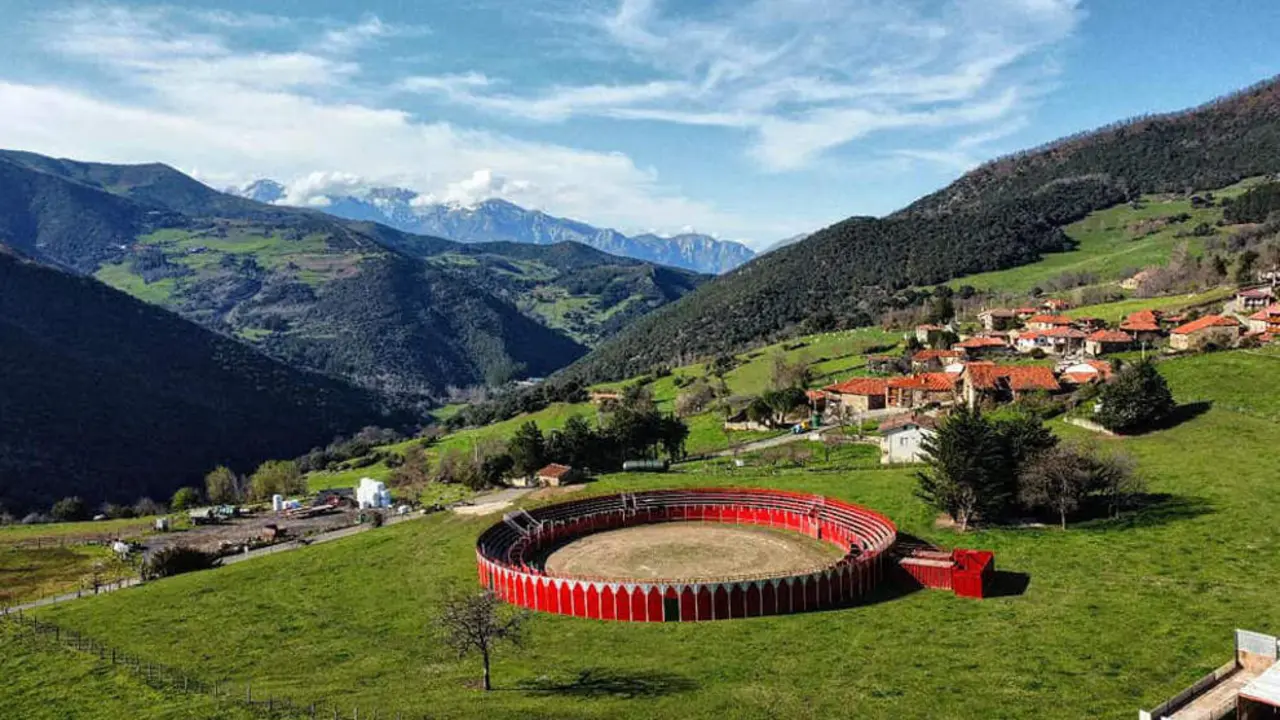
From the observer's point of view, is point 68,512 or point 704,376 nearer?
point 68,512

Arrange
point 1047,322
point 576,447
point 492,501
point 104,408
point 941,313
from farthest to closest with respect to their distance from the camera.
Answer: point 104,408, point 941,313, point 1047,322, point 576,447, point 492,501

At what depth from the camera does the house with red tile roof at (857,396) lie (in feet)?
330

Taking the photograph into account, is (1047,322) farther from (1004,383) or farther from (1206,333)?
(1004,383)

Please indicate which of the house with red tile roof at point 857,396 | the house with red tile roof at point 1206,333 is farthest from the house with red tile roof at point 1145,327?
the house with red tile roof at point 857,396

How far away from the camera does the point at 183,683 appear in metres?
36.2

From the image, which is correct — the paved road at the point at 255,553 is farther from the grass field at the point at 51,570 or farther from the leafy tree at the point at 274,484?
the leafy tree at the point at 274,484

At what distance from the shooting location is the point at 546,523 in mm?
63750

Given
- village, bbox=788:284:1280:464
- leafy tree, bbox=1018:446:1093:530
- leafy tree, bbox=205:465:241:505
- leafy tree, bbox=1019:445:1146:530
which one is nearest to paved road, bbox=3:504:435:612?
village, bbox=788:284:1280:464

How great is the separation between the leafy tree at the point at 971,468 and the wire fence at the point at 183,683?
1511 inches

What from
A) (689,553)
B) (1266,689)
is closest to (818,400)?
(689,553)

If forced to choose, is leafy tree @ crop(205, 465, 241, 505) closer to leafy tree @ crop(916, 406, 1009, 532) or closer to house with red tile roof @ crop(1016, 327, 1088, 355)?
leafy tree @ crop(916, 406, 1009, 532)

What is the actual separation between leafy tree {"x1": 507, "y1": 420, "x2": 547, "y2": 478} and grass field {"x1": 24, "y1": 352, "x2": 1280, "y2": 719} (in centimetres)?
2132

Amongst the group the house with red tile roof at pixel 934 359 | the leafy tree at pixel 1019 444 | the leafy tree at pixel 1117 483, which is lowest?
the leafy tree at pixel 1117 483

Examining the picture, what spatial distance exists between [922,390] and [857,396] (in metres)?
8.01
